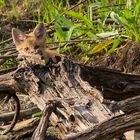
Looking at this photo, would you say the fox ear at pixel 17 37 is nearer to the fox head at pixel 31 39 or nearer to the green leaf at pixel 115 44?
the fox head at pixel 31 39

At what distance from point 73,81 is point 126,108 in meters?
0.43

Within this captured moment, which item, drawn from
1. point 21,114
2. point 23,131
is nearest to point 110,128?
point 23,131

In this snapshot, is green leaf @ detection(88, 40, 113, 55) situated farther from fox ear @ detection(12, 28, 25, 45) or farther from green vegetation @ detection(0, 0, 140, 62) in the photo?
fox ear @ detection(12, 28, 25, 45)

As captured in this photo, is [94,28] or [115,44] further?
[94,28]

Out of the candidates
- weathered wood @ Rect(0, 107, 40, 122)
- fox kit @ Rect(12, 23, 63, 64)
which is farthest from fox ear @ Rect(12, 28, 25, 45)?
weathered wood @ Rect(0, 107, 40, 122)

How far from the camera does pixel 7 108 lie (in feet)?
17.0

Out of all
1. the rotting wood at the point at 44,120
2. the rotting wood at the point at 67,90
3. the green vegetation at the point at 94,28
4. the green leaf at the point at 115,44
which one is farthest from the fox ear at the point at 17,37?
the rotting wood at the point at 44,120

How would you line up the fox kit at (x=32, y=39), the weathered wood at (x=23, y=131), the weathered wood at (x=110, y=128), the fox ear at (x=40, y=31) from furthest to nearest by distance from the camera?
the fox ear at (x=40, y=31)
the fox kit at (x=32, y=39)
the weathered wood at (x=23, y=131)
the weathered wood at (x=110, y=128)

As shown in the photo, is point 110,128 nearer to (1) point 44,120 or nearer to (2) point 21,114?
(1) point 44,120


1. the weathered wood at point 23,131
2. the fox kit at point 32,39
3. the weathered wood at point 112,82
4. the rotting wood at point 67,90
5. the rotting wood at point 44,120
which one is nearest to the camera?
the rotting wood at point 44,120

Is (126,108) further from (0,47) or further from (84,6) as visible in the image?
(84,6)

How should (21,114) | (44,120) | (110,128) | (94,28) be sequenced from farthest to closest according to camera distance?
1. (94,28)
2. (21,114)
3. (44,120)
4. (110,128)

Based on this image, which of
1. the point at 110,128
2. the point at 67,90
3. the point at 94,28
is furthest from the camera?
the point at 94,28

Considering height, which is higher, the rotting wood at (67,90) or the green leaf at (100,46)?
the rotting wood at (67,90)
